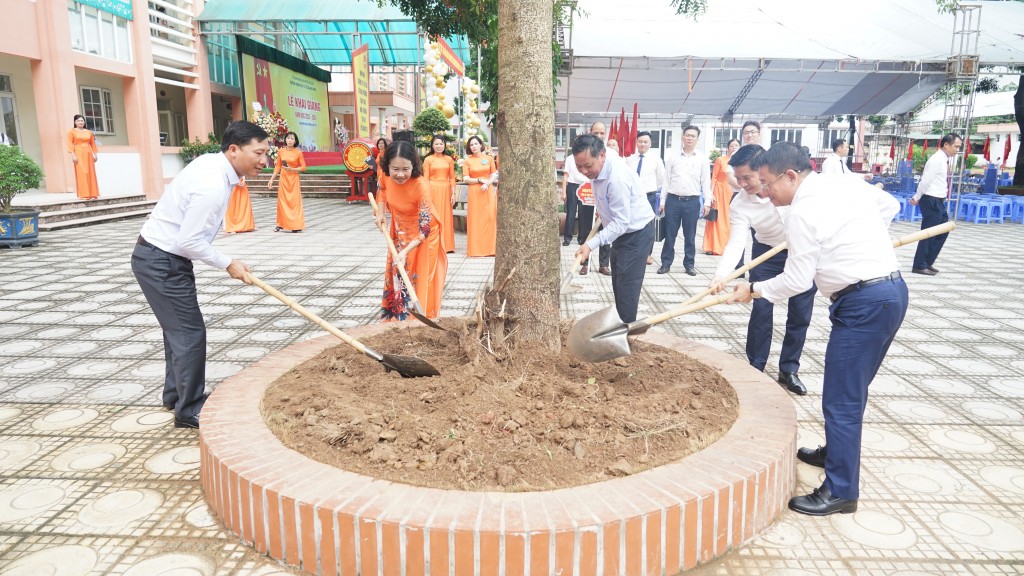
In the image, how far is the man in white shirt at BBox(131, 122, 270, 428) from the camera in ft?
10.0

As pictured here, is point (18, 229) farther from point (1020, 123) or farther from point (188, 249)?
point (1020, 123)

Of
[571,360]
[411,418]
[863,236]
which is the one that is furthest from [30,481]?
[863,236]

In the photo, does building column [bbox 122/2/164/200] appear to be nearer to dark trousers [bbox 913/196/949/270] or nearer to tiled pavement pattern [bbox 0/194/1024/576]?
tiled pavement pattern [bbox 0/194/1024/576]

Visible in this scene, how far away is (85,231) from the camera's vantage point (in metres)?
10.5

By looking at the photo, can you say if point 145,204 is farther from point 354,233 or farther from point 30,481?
point 30,481

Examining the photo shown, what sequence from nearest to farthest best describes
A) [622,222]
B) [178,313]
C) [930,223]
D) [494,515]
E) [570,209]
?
1. [494,515]
2. [178,313]
3. [622,222]
4. [930,223]
5. [570,209]

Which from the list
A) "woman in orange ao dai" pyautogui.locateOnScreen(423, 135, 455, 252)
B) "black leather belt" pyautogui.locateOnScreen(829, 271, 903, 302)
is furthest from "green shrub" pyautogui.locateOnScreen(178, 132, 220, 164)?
"black leather belt" pyautogui.locateOnScreen(829, 271, 903, 302)

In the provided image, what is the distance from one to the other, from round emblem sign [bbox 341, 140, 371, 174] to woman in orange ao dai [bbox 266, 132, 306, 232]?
4.21 m

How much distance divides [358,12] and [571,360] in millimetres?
17765

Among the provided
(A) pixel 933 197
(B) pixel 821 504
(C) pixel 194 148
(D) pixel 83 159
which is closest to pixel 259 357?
(B) pixel 821 504

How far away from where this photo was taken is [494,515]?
6.26 ft

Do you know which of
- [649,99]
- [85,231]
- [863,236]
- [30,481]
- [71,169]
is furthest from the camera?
[649,99]

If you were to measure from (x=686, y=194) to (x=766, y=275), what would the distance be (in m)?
3.71

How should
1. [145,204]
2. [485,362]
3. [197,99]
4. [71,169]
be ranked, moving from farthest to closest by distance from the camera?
[197,99] → [145,204] → [71,169] → [485,362]
